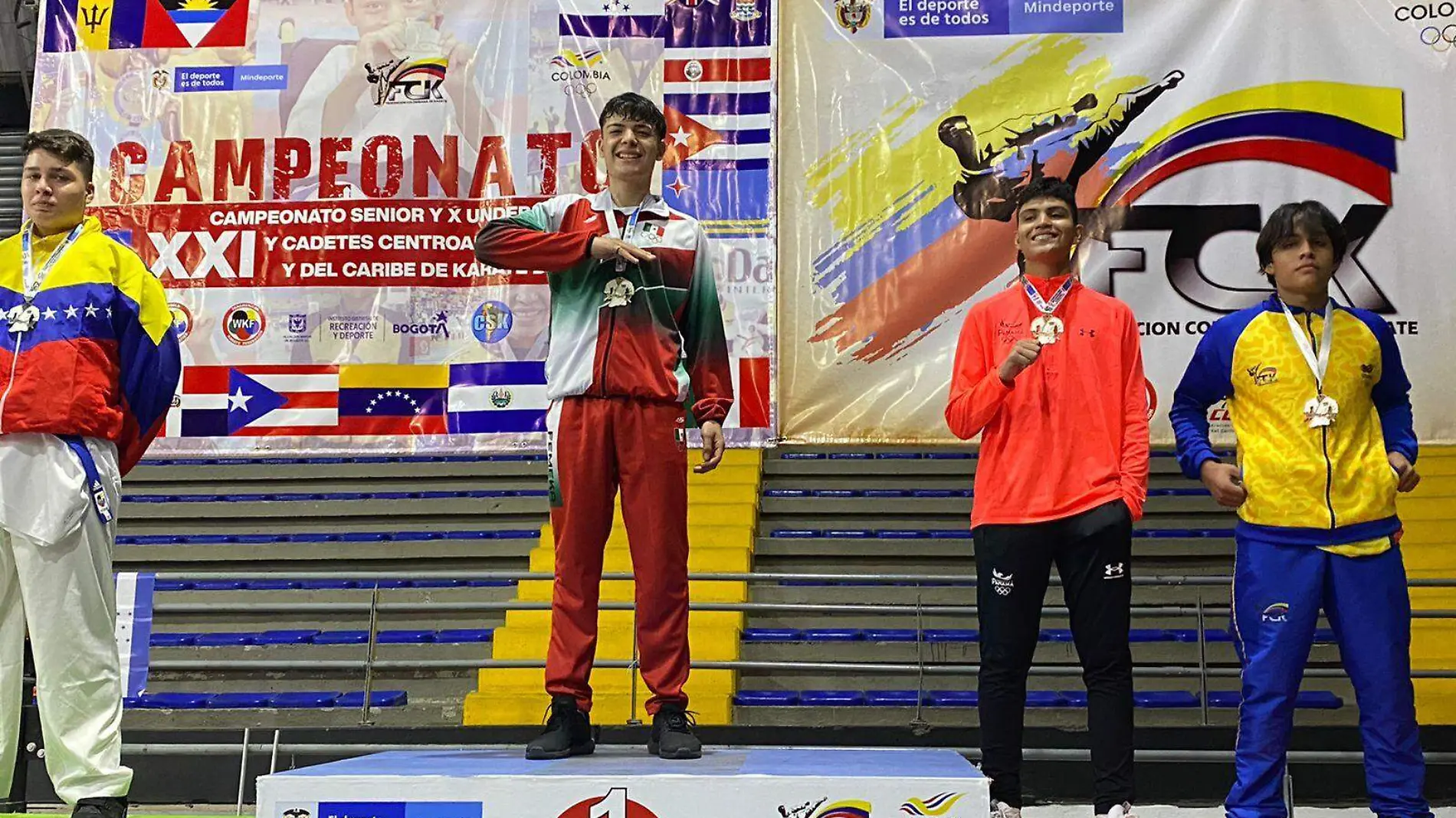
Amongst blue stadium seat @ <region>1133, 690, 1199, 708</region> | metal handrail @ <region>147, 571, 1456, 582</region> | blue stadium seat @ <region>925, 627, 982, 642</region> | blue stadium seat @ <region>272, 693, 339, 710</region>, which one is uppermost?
metal handrail @ <region>147, 571, 1456, 582</region>

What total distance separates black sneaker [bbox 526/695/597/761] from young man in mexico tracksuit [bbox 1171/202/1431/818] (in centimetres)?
156

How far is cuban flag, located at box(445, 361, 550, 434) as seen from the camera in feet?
17.4

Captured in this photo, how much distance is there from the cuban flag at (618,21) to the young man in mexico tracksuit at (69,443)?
2.65m

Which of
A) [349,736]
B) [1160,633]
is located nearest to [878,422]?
[1160,633]

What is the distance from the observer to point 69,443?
9.96 feet

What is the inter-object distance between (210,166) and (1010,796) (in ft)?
13.9

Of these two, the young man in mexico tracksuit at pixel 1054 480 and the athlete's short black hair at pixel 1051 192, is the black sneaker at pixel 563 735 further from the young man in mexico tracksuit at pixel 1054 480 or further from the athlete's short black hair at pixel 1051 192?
the athlete's short black hair at pixel 1051 192

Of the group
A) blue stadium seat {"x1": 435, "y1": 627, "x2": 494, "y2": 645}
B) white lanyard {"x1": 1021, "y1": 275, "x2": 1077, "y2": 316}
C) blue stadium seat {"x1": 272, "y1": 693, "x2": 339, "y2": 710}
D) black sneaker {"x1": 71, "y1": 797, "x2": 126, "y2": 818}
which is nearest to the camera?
black sneaker {"x1": 71, "y1": 797, "x2": 126, "y2": 818}

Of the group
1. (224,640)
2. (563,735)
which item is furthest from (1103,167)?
(224,640)

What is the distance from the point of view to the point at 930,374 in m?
5.26

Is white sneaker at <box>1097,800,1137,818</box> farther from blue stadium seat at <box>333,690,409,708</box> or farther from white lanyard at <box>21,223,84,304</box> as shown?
blue stadium seat at <box>333,690,409,708</box>

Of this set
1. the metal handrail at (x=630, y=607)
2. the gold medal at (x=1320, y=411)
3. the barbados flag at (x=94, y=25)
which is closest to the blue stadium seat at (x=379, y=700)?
the metal handrail at (x=630, y=607)

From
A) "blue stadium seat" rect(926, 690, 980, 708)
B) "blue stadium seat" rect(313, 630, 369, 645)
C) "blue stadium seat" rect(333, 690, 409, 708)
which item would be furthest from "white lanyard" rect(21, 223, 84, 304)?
"blue stadium seat" rect(926, 690, 980, 708)

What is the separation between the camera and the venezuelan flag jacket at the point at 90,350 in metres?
3.01
